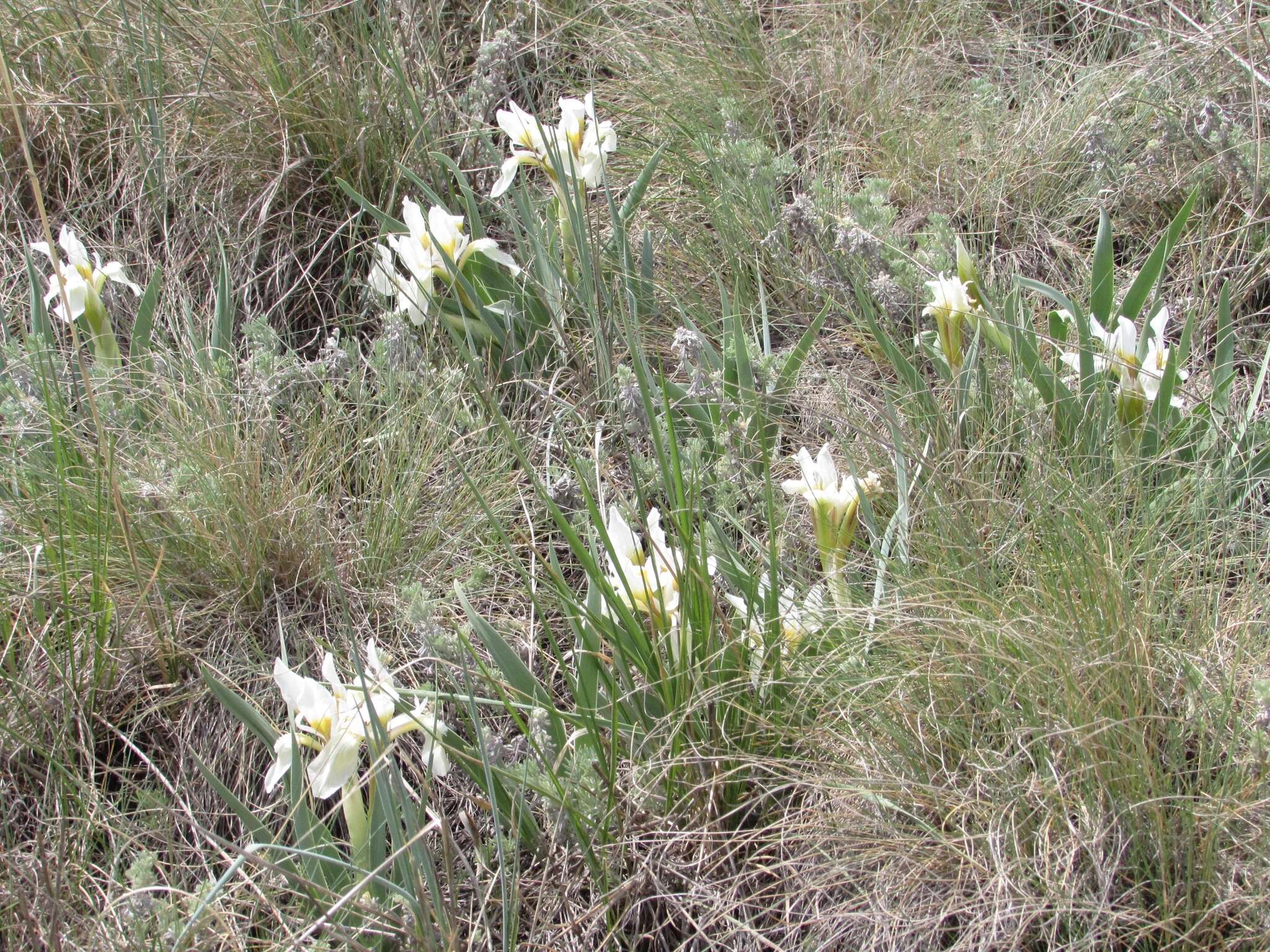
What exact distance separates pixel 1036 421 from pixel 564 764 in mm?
830

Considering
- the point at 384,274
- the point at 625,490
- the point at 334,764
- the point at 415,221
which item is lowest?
the point at 625,490

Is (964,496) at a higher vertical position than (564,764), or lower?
higher

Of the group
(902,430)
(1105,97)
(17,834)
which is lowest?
(17,834)

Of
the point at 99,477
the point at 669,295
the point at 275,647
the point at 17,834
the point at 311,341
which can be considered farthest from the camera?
the point at 311,341

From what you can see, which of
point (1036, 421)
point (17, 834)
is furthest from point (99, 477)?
point (1036, 421)

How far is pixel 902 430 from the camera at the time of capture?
65.4 inches

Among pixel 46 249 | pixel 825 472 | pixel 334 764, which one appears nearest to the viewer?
pixel 334 764

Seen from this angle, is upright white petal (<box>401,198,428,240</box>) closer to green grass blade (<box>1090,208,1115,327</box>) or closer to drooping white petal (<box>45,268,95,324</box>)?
drooping white petal (<box>45,268,95,324</box>)

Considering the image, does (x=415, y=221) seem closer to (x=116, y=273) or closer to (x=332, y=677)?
(x=116, y=273)

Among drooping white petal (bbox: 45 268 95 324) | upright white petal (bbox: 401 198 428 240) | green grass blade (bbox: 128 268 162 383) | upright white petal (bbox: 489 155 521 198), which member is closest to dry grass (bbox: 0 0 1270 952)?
green grass blade (bbox: 128 268 162 383)

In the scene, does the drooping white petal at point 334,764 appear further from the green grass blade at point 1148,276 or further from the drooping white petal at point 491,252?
the green grass blade at point 1148,276

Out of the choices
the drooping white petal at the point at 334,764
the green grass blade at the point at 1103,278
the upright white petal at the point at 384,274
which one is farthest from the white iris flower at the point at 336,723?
the green grass blade at the point at 1103,278

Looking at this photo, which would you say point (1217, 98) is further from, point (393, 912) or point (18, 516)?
point (18, 516)

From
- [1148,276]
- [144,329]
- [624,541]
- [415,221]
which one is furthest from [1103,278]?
[144,329]
